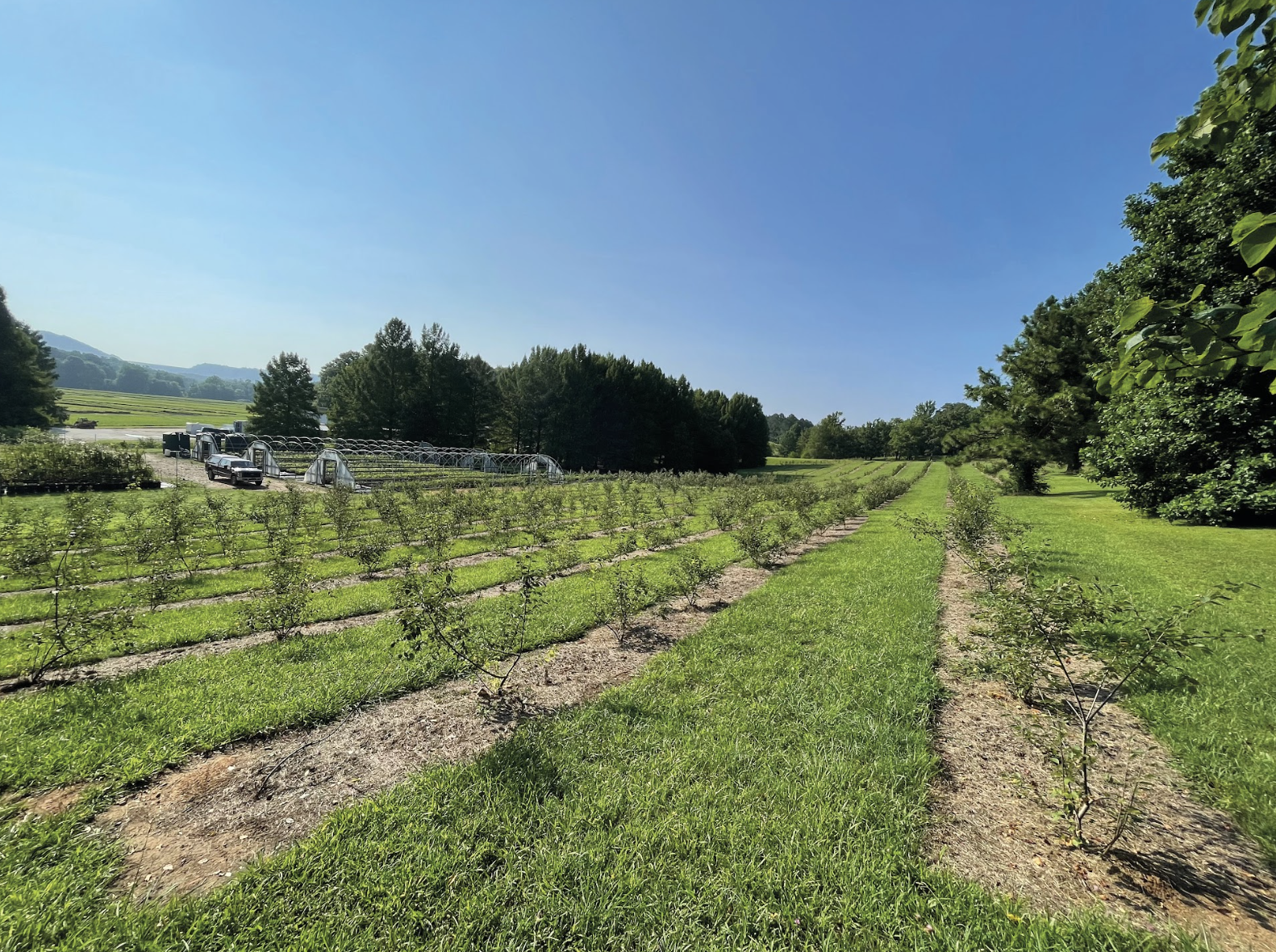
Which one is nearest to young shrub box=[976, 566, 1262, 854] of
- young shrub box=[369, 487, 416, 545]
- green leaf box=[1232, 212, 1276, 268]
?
green leaf box=[1232, 212, 1276, 268]

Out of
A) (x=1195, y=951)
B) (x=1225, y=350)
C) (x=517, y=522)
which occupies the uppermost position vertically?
(x=1225, y=350)

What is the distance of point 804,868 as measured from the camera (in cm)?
288

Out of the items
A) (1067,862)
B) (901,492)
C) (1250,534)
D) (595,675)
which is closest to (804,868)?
(1067,862)

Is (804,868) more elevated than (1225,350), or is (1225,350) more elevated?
(1225,350)

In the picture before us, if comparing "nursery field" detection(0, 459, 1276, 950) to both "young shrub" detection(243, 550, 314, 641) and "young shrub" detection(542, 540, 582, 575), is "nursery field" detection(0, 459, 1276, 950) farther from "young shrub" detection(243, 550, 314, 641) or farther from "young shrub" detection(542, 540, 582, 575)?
"young shrub" detection(542, 540, 582, 575)

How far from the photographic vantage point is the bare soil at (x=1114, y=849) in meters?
2.68

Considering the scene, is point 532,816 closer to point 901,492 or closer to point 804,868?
point 804,868

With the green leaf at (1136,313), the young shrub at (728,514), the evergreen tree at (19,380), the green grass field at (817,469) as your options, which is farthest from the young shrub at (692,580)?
the evergreen tree at (19,380)

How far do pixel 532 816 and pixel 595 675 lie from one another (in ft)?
8.16

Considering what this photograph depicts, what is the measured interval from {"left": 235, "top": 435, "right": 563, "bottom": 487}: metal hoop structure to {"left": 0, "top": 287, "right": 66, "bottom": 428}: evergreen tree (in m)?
20.5

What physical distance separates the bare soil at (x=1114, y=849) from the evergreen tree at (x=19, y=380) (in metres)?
71.4

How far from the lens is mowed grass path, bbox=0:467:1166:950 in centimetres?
245

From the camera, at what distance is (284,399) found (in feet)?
161

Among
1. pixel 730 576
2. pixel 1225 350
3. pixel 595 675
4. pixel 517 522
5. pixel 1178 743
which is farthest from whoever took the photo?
pixel 517 522
